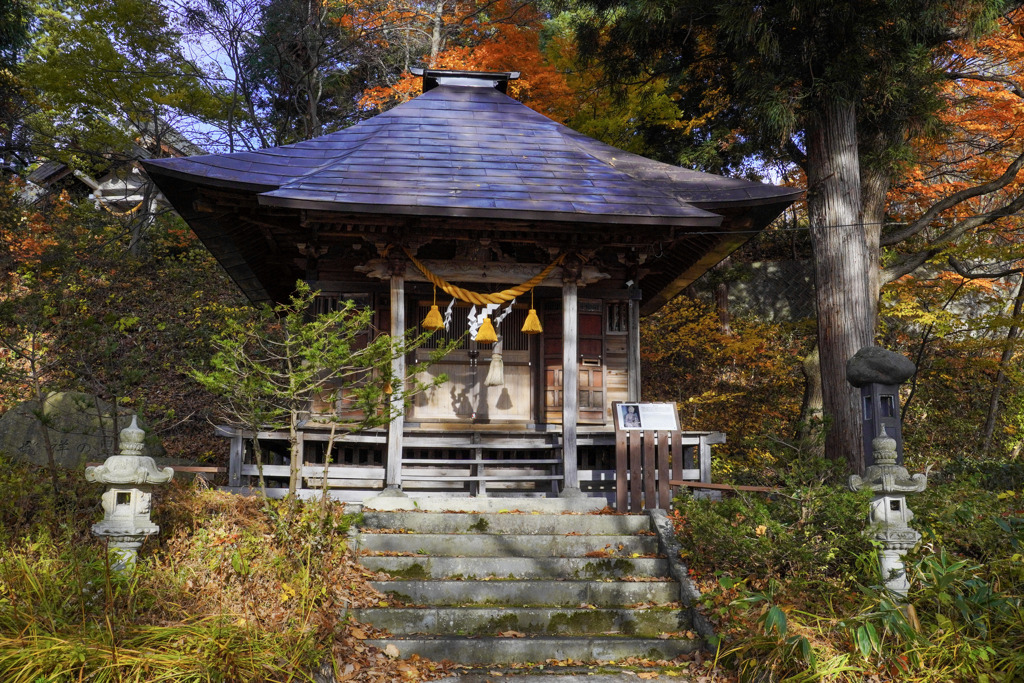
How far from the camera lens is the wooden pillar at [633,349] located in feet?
35.8

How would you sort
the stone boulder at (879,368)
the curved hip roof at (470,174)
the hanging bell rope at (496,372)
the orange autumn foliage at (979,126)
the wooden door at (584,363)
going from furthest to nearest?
the orange autumn foliage at (979,126)
the wooden door at (584,363)
the hanging bell rope at (496,372)
the curved hip roof at (470,174)
the stone boulder at (879,368)

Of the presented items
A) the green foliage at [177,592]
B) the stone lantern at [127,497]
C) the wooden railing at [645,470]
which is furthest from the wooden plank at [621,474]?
the stone lantern at [127,497]

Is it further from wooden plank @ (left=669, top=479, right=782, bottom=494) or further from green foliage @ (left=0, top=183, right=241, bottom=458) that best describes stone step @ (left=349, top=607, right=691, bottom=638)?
green foliage @ (left=0, top=183, right=241, bottom=458)

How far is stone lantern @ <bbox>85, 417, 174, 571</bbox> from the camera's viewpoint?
5859 mm

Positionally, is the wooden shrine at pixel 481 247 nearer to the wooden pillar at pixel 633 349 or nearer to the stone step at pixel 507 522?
the wooden pillar at pixel 633 349

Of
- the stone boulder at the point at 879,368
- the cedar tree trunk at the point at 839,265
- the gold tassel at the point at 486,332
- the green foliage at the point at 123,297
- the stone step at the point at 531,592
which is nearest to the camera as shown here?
the stone step at the point at 531,592

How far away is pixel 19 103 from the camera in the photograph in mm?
20922

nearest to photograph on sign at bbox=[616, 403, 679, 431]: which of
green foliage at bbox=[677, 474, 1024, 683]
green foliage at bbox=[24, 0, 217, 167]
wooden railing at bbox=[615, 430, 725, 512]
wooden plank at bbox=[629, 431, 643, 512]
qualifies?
wooden railing at bbox=[615, 430, 725, 512]

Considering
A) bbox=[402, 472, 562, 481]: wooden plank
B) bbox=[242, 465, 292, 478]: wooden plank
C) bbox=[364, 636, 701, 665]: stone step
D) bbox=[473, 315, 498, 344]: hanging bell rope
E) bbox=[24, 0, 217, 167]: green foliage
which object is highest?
bbox=[24, 0, 217, 167]: green foliage

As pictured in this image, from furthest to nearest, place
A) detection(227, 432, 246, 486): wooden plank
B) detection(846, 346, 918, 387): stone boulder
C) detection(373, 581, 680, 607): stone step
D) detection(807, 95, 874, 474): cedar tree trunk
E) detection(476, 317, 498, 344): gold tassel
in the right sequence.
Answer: detection(807, 95, 874, 474): cedar tree trunk → detection(476, 317, 498, 344): gold tassel → detection(227, 432, 246, 486): wooden plank → detection(846, 346, 918, 387): stone boulder → detection(373, 581, 680, 607): stone step

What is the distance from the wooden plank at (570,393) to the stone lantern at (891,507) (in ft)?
11.5

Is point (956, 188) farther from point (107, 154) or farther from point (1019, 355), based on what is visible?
point (107, 154)

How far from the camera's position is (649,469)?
8469mm

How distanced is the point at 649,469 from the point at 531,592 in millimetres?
2297
